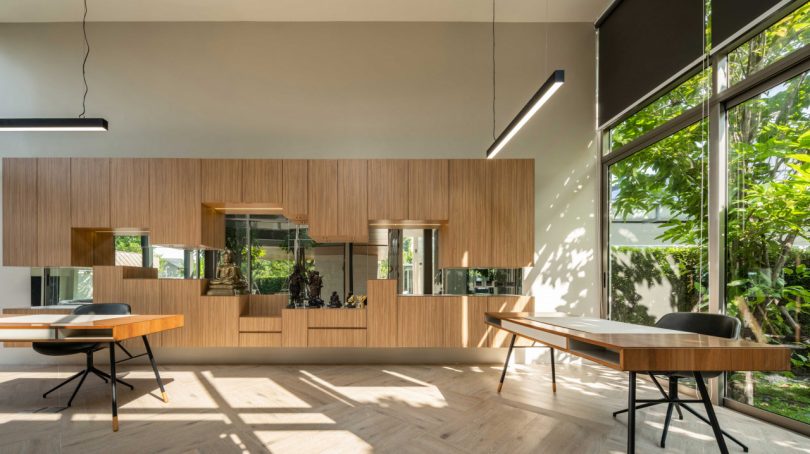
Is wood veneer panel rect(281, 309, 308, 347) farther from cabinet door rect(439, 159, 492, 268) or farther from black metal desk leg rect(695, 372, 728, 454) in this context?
black metal desk leg rect(695, 372, 728, 454)

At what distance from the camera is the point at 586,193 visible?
5613 millimetres

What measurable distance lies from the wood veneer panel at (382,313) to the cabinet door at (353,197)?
663 millimetres

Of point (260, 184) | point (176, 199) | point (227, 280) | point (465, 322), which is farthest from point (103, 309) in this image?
point (465, 322)

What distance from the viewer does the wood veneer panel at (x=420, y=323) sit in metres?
5.02

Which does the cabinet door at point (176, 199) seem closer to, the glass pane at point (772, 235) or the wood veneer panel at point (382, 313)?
the wood veneer panel at point (382, 313)

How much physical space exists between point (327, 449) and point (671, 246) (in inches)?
151

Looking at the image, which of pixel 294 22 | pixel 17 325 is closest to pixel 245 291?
pixel 17 325

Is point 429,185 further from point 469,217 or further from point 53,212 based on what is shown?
point 53,212

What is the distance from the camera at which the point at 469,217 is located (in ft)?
16.7

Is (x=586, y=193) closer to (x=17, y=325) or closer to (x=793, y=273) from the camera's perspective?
(x=793, y=273)

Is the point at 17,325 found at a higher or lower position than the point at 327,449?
higher

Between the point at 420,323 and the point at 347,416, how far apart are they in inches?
68.0

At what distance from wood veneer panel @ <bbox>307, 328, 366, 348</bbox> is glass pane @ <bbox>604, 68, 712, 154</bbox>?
154 inches

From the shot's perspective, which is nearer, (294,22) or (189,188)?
(189,188)
